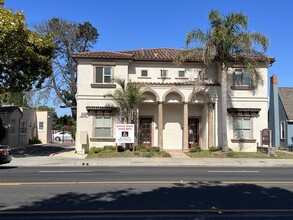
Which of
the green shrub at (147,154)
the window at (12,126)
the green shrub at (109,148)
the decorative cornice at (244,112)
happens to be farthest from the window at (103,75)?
the window at (12,126)

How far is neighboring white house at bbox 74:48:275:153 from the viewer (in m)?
26.8

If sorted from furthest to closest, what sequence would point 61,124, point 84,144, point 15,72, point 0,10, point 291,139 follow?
1. point 61,124
2. point 291,139
3. point 84,144
4. point 15,72
5. point 0,10

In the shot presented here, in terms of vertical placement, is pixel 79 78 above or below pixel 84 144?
above

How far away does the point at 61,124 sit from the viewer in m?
71.1

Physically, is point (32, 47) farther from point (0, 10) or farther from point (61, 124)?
point (61, 124)

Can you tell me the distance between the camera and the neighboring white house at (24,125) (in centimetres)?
3250

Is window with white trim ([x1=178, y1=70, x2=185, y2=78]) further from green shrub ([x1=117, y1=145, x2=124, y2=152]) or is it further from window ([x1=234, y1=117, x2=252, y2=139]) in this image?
green shrub ([x1=117, y1=145, x2=124, y2=152])

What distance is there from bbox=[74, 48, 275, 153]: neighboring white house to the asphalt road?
14.3 m

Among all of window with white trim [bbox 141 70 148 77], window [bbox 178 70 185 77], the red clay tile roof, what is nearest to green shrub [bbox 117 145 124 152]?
window with white trim [bbox 141 70 148 77]

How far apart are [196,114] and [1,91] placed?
14.0m

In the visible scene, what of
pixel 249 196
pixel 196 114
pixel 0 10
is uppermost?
pixel 0 10

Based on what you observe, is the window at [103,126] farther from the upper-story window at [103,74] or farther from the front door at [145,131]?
the front door at [145,131]

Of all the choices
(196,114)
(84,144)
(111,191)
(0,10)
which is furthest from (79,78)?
(111,191)

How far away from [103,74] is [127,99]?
3325 mm
